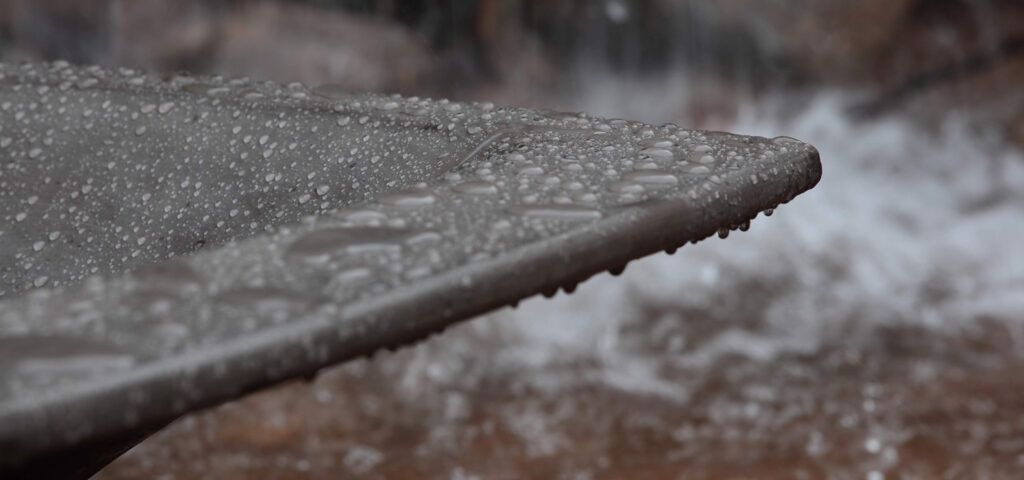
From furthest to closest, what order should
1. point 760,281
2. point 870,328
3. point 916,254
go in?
point 916,254, point 760,281, point 870,328

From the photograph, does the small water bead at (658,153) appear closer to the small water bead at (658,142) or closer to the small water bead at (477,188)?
the small water bead at (658,142)

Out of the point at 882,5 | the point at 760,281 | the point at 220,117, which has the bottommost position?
the point at 760,281

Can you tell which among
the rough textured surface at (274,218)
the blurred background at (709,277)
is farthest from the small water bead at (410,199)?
the blurred background at (709,277)

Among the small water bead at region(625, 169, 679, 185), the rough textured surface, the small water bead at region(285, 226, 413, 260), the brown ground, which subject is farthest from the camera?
the brown ground

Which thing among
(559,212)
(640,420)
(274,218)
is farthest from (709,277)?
(559,212)

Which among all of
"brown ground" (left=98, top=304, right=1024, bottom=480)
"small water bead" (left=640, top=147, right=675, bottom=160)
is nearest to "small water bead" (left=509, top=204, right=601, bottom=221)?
"small water bead" (left=640, top=147, right=675, bottom=160)

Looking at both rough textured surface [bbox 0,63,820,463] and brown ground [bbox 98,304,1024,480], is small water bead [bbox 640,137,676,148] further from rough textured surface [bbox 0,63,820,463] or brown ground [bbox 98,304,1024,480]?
brown ground [bbox 98,304,1024,480]

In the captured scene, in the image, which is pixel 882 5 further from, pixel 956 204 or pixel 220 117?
pixel 220 117

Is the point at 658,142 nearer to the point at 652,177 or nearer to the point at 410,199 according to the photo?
the point at 652,177

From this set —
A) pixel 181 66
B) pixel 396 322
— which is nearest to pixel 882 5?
pixel 181 66
